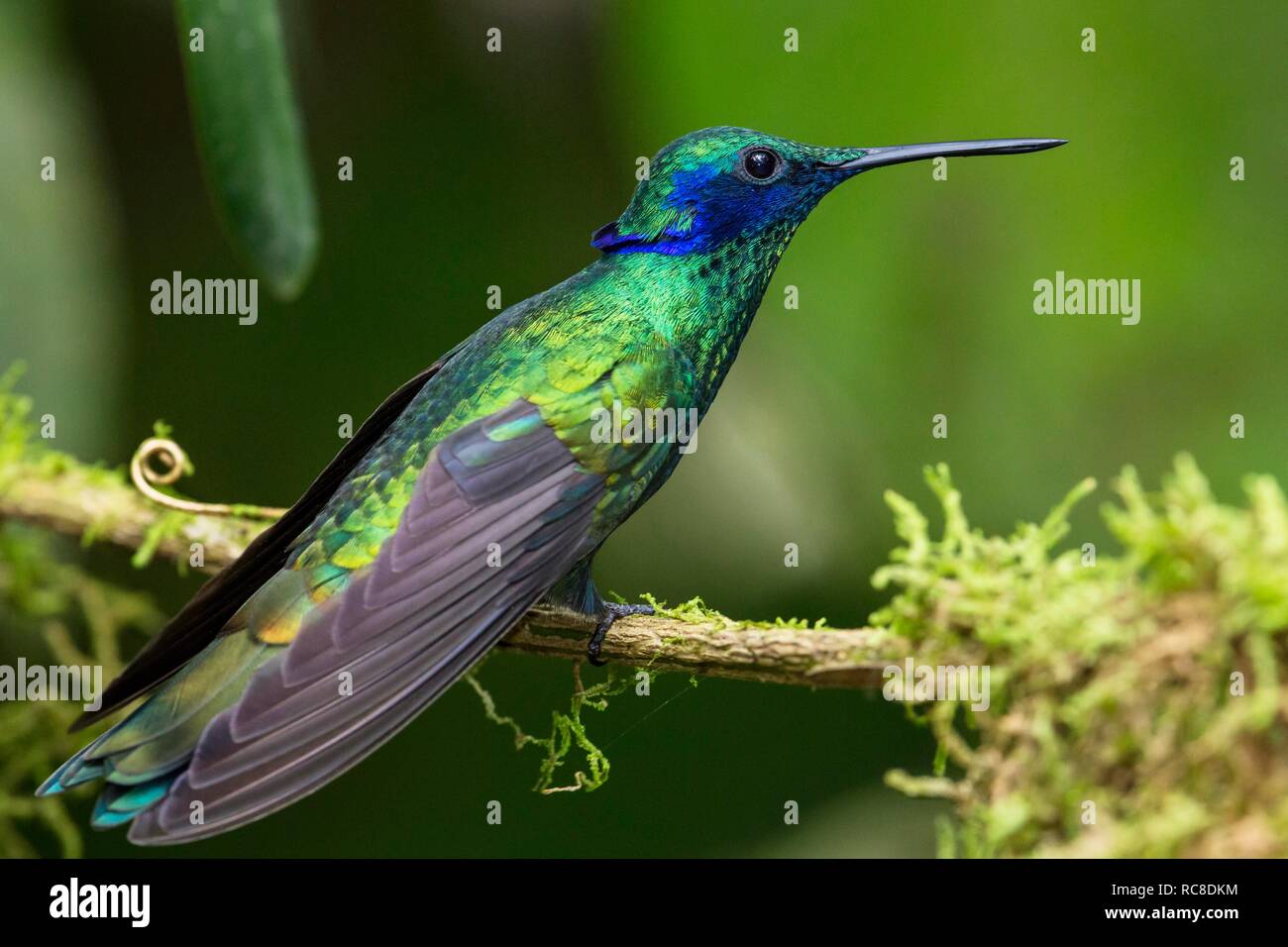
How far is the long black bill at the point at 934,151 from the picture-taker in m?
2.76

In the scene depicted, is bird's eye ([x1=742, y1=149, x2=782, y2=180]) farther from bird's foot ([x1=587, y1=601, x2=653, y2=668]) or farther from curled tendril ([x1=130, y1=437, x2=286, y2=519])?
curled tendril ([x1=130, y1=437, x2=286, y2=519])

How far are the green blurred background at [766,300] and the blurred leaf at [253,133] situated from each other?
2.82 ft

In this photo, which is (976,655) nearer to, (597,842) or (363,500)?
(363,500)

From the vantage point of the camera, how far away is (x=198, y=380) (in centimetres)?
413

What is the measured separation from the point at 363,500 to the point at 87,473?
897mm

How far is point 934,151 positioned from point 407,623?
1426 mm

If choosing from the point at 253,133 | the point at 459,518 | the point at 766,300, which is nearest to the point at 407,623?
the point at 459,518

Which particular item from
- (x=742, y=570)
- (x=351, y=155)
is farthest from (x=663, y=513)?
(x=351, y=155)

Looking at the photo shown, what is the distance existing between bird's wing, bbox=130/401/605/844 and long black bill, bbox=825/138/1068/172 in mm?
880

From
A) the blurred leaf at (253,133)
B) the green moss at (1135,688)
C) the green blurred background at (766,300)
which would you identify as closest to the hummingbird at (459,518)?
the green blurred background at (766,300)

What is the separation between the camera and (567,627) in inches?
108

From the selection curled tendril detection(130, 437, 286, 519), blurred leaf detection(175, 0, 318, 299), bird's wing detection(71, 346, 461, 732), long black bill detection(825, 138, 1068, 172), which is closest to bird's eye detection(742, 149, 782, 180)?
long black bill detection(825, 138, 1068, 172)

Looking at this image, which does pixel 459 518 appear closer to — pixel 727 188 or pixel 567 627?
pixel 567 627

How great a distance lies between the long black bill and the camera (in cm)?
276
